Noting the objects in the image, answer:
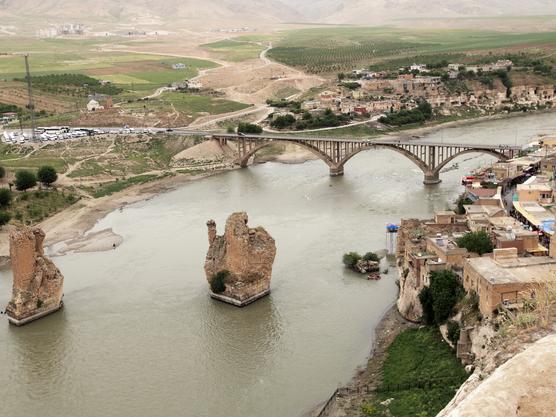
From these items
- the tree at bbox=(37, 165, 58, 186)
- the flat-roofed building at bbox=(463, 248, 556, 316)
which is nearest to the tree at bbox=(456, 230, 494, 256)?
the flat-roofed building at bbox=(463, 248, 556, 316)

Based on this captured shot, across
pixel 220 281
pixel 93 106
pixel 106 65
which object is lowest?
pixel 220 281

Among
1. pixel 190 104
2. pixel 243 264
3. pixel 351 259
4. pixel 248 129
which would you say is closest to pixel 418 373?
pixel 243 264

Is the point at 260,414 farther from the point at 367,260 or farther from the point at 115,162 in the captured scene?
the point at 115,162

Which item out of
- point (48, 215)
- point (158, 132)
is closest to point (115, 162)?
point (158, 132)

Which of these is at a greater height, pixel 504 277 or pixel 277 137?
pixel 504 277

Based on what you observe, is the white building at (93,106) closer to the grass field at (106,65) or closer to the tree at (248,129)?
the tree at (248,129)

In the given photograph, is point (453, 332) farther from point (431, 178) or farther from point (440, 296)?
point (431, 178)

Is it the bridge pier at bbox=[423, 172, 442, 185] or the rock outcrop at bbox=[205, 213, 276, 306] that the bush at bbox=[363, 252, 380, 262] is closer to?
the rock outcrop at bbox=[205, 213, 276, 306]
